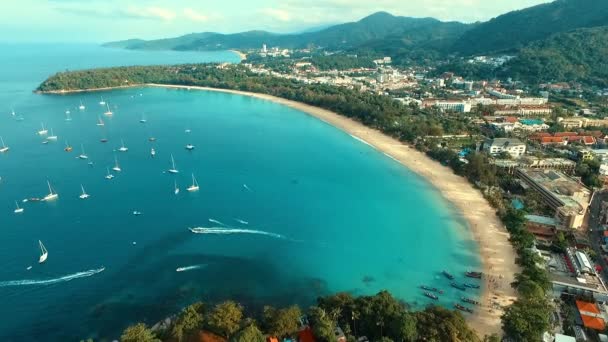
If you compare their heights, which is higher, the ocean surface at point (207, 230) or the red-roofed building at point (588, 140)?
the red-roofed building at point (588, 140)

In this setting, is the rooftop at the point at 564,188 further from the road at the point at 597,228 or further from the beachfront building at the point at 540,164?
the beachfront building at the point at 540,164

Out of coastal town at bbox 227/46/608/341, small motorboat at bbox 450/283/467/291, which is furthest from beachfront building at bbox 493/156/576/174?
small motorboat at bbox 450/283/467/291

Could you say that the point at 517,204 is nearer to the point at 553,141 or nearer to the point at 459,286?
the point at 459,286

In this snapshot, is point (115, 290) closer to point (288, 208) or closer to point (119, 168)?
point (288, 208)

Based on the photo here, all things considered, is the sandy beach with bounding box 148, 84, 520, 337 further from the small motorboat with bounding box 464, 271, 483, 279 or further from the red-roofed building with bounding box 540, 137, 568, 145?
the red-roofed building with bounding box 540, 137, 568, 145

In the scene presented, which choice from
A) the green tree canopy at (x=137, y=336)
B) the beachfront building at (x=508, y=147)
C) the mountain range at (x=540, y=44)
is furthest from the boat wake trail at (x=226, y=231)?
the mountain range at (x=540, y=44)

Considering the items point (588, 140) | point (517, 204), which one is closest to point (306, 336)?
point (517, 204)

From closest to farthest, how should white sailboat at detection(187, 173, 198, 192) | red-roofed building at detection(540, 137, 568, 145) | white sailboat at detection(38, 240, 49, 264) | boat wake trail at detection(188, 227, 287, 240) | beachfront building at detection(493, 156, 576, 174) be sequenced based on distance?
1. white sailboat at detection(38, 240, 49, 264)
2. boat wake trail at detection(188, 227, 287, 240)
3. white sailboat at detection(187, 173, 198, 192)
4. beachfront building at detection(493, 156, 576, 174)
5. red-roofed building at detection(540, 137, 568, 145)
